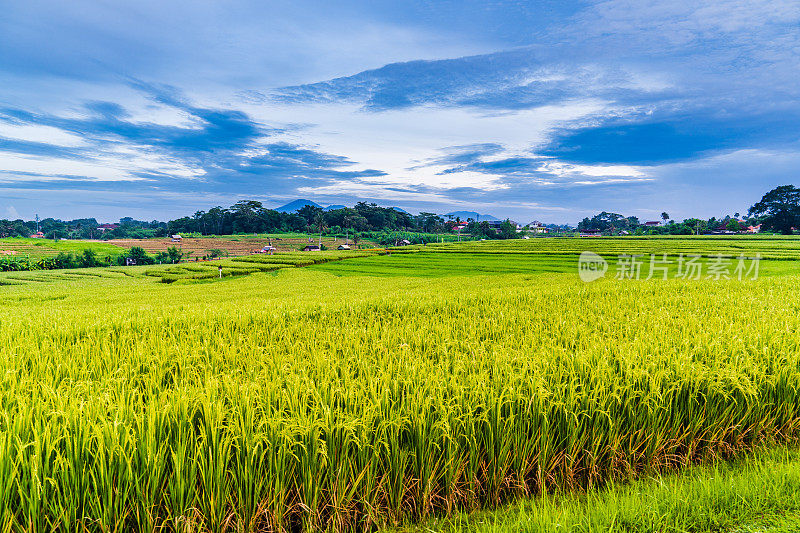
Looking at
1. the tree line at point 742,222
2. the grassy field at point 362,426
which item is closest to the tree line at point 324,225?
the tree line at point 742,222

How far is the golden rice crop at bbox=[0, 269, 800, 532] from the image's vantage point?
1814 mm

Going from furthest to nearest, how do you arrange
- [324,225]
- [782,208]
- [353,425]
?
[324,225] < [782,208] < [353,425]

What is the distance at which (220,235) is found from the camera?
294 ft

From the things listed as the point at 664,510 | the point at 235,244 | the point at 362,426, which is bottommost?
the point at 664,510

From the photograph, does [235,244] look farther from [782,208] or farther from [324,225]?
[782,208]

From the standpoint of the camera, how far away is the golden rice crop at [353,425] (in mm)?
1814

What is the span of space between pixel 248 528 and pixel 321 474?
421mm

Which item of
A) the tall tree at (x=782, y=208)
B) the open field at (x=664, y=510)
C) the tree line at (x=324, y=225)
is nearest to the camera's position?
the open field at (x=664, y=510)

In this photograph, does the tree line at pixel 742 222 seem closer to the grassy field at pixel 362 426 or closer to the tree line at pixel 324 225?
the tree line at pixel 324 225

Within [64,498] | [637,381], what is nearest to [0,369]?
[64,498]

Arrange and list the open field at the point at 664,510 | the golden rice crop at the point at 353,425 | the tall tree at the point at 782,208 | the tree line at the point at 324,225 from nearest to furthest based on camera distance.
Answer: the golden rice crop at the point at 353,425 → the open field at the point at 664,510 → the tall tree at the point at 782,208 → the tree line at the point at 324,225

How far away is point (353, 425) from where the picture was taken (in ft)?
6.71

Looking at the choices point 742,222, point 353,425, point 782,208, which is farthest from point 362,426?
point 742,222

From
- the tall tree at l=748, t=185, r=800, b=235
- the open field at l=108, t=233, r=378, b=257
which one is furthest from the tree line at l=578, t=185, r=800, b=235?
the open field at l=108, t=233, r=378, b=257
